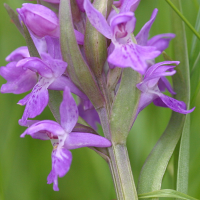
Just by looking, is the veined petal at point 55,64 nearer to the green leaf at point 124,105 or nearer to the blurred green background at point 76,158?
the green leaf at point 124,105

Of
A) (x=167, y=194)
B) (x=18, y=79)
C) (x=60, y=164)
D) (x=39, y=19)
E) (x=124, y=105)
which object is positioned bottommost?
(x=167, y=194)

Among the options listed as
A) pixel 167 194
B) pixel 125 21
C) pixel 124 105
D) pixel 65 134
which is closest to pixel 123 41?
pixel 125 21

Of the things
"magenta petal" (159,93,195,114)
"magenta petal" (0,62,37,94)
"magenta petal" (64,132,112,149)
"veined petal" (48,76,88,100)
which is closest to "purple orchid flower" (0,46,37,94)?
"magenta petal" (0,62,37,94)

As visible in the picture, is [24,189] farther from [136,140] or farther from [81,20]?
[81,20]

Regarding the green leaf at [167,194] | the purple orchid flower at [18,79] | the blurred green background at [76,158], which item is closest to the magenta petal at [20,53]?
the purple orchid flower at [18,79]

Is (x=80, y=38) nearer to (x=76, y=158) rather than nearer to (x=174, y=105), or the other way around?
(x=174, y=105)

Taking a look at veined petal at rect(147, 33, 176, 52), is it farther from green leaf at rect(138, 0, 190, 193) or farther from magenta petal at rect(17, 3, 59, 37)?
magenta petal at rect(17, 3, 59, 37)
